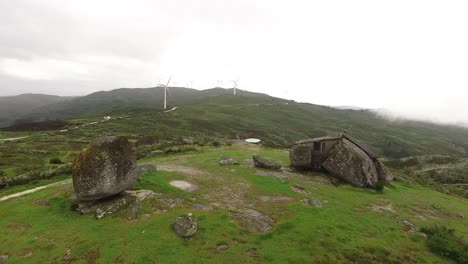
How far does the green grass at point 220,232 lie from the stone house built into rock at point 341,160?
6.78 meters

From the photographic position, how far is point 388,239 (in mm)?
26609

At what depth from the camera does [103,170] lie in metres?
27.3

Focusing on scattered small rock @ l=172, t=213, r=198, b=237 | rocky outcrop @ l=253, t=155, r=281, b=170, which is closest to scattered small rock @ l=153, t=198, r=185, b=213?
scattered small rock @ l=172, t=213, r=198, b=237

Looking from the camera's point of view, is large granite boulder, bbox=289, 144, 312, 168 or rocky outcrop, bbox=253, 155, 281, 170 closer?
rocky outcrop, bbox=253, 155, 281, 170

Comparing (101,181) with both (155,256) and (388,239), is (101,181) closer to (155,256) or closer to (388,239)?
(155,256)

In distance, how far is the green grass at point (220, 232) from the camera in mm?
21250

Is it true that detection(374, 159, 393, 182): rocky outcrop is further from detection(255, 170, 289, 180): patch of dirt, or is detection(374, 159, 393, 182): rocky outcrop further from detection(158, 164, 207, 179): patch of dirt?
detection(158, 164, 207, 179): patch of dirt

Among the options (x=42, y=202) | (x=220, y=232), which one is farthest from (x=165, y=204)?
(x=42, y=202)

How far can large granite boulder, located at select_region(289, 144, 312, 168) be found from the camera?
44.3 m

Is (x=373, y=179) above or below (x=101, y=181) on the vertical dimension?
below

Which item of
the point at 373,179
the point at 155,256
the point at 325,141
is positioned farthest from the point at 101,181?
the point at 373,179

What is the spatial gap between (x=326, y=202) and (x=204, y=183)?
12.4 meters

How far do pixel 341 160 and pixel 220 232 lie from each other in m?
24.6

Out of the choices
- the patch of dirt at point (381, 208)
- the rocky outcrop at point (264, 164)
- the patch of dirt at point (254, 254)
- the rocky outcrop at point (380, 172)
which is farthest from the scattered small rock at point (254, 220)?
the rocky outcrop at point (380, 172)
